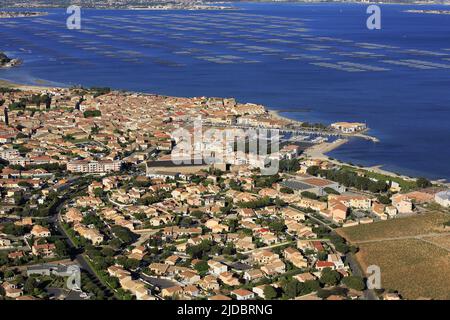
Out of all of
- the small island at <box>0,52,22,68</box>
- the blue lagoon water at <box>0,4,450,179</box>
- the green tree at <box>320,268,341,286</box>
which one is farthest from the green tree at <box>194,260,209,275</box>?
the small island at <box>0,52,22,68</box>

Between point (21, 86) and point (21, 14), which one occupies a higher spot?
point (21, 14)

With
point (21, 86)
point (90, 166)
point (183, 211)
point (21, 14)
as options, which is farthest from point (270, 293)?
point (21, 14)

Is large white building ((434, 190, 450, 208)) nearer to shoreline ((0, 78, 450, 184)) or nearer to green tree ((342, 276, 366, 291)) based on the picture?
shoreline ((0, 78, 450, 184))

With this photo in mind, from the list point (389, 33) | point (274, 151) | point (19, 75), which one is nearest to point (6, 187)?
point (274, 151)

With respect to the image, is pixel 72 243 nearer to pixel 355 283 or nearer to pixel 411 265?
pixel 355 283

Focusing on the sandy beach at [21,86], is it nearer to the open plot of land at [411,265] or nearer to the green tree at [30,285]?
the green tree at [30,285]
